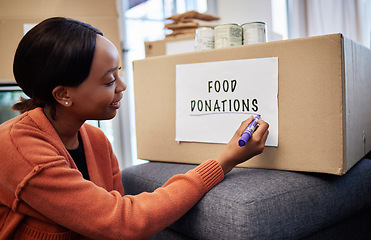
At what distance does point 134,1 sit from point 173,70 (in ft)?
3.85

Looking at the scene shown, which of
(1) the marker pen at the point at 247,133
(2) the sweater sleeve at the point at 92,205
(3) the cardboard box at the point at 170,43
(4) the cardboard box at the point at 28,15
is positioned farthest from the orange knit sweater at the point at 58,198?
(4) the cardboard box at the point at 28,15

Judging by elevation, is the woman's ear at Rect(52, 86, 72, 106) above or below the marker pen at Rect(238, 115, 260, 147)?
above

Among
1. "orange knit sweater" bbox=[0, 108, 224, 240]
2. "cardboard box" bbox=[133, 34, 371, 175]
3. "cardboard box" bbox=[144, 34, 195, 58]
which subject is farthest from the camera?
"cardboard box" bbox=[144, 34, 195, 58]

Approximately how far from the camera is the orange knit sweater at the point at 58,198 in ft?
1.89

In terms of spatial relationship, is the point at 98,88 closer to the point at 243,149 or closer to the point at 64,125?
the point at 64,125

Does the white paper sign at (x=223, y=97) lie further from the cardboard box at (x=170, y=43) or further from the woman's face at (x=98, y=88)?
the cardboard box at (x=170, y=43)

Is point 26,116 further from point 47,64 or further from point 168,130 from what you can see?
point 168,130

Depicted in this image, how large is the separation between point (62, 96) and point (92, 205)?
22 cm

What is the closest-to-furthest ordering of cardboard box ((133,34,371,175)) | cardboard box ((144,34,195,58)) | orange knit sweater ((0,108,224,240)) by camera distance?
orange knit sweater ((0,108,224,240)) < cardboard box ((133,34,371,175)) < cardboard box ((144,34,195,58))

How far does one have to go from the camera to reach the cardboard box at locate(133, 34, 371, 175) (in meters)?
0.68

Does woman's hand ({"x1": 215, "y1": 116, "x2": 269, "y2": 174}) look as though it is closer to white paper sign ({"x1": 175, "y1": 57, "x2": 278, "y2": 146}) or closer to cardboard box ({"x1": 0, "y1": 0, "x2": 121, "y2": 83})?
white paper sign ({"x1": 175, "y1": 57, "x2": 278, "y2": 146})

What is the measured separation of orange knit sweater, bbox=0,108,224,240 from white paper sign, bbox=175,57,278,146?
0.19 metres

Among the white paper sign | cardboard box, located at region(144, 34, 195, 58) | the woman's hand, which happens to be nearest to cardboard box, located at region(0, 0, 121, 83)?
cardboard box, located at region(144, 34, 195, 58)

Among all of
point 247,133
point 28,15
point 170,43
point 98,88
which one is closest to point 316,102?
point 247,133
